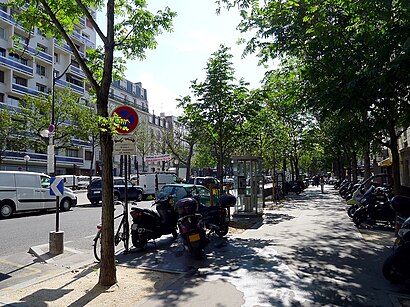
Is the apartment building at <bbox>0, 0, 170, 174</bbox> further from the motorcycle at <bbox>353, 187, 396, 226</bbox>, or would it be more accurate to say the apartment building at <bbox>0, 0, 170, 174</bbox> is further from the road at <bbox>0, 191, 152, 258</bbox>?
the motorcycle at <bbox>353, 187, 396, 226</bbox>

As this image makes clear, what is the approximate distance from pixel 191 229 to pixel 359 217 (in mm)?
6804

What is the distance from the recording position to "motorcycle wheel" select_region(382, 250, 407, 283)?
5516 mm

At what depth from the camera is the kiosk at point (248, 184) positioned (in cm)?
1478

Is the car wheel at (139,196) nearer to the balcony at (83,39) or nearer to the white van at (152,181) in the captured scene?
the white van at (152,181)

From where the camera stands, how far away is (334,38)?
795 cm

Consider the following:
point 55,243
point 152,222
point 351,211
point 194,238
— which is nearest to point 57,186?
point 55,243

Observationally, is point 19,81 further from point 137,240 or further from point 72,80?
point 137,240

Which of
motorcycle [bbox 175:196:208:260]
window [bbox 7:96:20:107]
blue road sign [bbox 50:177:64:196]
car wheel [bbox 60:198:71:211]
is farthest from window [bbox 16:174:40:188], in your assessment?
window [bbox 7:96:20:107]

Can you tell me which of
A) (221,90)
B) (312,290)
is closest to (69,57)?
(221,90)

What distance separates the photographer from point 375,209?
11.1m

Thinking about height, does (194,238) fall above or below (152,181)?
below

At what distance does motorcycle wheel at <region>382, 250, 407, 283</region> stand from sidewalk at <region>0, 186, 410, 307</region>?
0.16m

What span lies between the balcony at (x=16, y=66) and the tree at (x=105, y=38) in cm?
3755

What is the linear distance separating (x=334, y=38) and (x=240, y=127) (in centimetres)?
542
